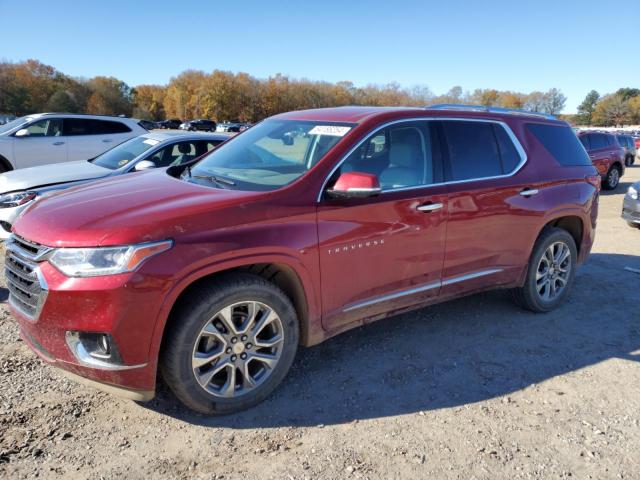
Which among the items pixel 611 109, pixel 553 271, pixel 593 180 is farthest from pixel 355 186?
pixel 611 109

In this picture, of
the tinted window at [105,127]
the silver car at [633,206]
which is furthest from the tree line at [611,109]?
the tinted window at [105,127]

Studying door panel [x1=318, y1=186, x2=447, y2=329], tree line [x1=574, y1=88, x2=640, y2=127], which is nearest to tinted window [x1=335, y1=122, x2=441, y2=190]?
door panel [x1=318, y1=186, x2=447, y2=329]

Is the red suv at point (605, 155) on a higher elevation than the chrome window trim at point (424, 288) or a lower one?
lower

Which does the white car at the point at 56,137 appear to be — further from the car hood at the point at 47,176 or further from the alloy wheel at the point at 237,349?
the alloy wheel at the point at 237,349

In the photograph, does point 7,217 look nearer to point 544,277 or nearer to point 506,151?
point 506,151

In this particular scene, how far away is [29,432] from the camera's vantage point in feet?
9.17

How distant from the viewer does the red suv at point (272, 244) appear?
2.60 meters

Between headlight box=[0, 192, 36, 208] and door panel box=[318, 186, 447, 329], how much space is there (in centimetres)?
468

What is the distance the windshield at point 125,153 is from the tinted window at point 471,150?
15.3 feet

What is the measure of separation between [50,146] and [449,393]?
10207 mm

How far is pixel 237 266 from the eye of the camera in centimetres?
285

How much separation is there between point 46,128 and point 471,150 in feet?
32.1

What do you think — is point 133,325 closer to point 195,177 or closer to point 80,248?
point 80,248

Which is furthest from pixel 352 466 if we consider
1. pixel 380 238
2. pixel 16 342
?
pixel 16 342
